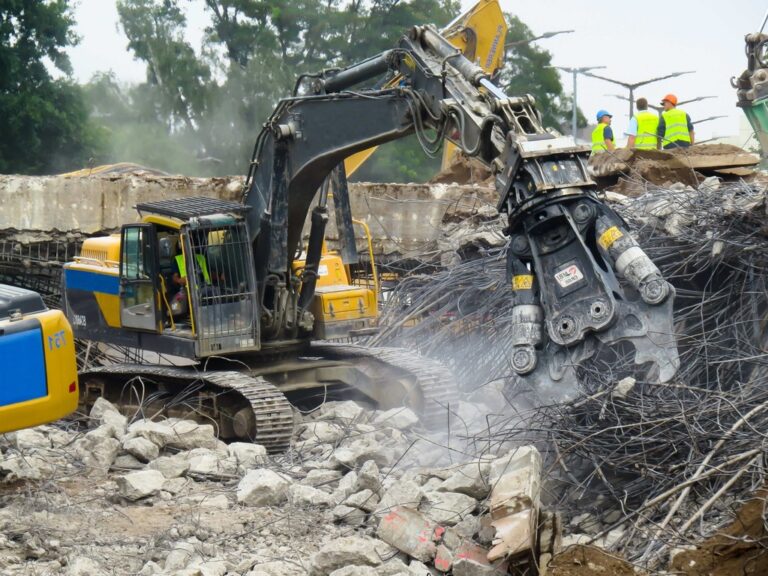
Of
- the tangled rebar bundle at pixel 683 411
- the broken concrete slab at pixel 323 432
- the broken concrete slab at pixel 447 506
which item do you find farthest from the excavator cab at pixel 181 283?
the broken concrete slab at pixel 447 506

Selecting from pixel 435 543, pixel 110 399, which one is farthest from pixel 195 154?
pixel 435 543

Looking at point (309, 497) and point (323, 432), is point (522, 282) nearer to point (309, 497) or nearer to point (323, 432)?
point (309, 497)

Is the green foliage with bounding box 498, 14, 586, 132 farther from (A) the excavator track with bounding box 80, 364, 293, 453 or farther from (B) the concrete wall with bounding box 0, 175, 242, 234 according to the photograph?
(A) the excavator track with bounding box 80, 364, 293, 453

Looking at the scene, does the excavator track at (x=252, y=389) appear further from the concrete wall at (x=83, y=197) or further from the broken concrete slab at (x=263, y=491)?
the concrete wall at (x=83, y=197)

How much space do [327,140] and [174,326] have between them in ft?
7.26

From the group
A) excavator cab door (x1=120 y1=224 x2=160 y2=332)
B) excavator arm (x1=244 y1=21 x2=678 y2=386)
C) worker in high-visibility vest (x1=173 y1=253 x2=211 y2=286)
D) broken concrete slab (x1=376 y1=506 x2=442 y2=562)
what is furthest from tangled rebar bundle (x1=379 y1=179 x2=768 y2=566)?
excavator cab door (x1=120 y1=224 x2=160 y2=332)

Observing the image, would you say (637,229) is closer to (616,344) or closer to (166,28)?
(616,344)

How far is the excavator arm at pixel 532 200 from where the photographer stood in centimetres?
672

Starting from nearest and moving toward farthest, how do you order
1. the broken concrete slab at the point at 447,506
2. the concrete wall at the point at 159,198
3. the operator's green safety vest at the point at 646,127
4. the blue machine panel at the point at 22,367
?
the blue machine panel at the point at 22,367 < the broken concrete slab at the point at 447,506 < the operator's green safety vest at the point at 646,127 < the concrete wall at the point at 159,198

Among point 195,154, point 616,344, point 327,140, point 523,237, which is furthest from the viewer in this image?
point 195,154

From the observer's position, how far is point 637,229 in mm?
9336

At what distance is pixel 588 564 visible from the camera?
4883mm

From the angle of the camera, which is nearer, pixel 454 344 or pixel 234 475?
pixel 234 475

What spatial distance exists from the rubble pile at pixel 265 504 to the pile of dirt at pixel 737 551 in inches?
28.4
